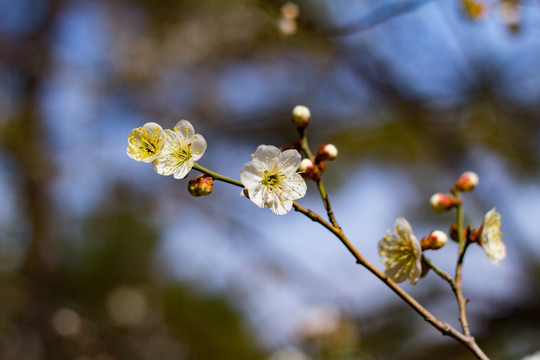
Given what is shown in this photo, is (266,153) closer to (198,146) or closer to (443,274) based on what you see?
(198,146)

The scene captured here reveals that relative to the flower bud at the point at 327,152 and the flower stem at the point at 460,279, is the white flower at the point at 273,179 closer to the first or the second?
the flower bud at the point at 327,152

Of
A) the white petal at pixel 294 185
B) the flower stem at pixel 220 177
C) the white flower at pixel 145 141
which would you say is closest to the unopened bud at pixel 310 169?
the white petal at pixel 294 185

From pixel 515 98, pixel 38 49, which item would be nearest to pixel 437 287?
pixel 515 98

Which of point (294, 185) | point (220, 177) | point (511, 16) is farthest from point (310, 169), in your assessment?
point (511, 16)

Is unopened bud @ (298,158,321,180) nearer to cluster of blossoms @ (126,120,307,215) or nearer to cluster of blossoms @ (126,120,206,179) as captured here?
cluster of blossoms @ (126,120,307,215)

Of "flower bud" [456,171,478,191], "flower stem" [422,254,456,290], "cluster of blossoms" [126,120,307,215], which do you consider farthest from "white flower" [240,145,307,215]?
"flower bud" [456,171,478,191]

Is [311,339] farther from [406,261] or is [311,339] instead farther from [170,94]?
[170,94]
